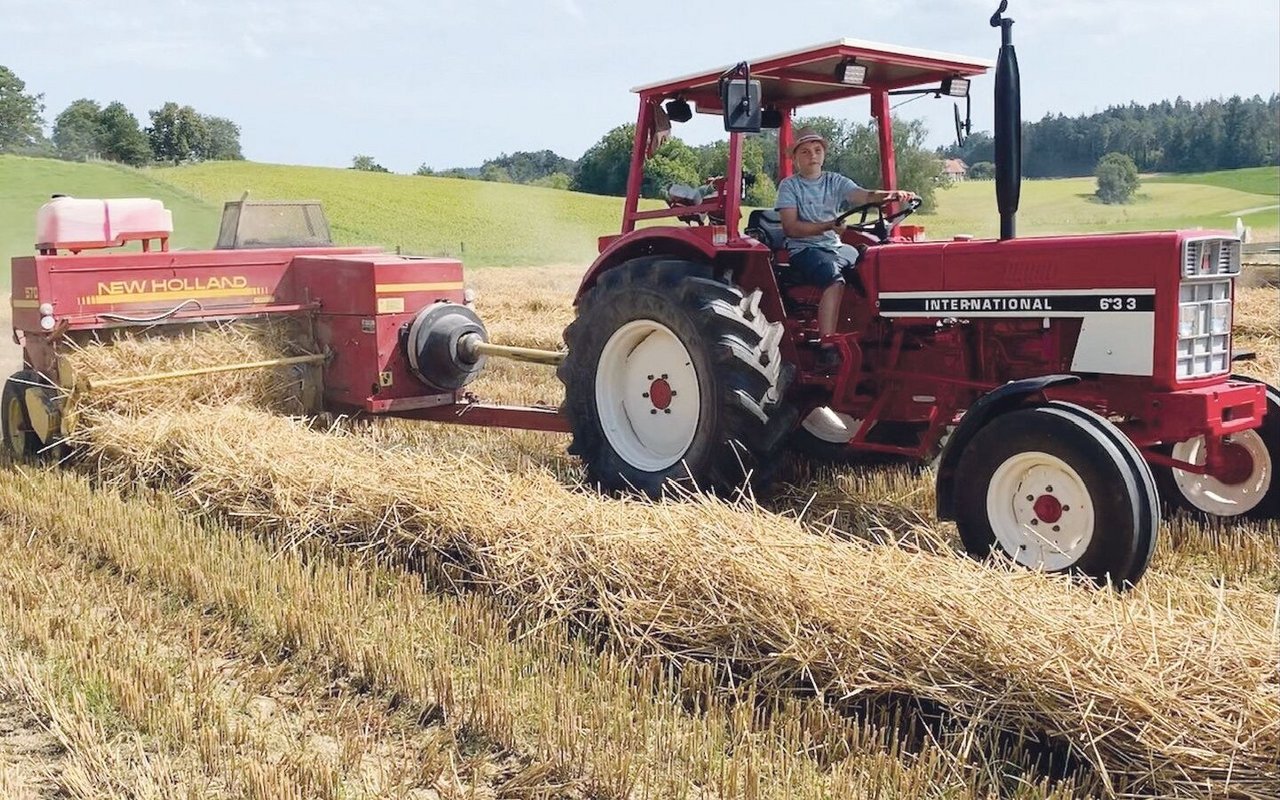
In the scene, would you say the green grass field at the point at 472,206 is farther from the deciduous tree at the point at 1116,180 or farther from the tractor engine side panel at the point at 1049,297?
the tractor engine side panel at the point at 1049,297

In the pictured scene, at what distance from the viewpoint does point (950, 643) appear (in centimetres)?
322

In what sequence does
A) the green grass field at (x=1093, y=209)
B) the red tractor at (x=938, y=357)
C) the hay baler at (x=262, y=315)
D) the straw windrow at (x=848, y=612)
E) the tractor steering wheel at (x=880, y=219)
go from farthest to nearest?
1. the green grass field at (x=1093, y=209)
2. the hay baler at (x=262, y=315)
3. the tractor steering wheel at (x=880, y=219)
4. the red tractor at (x=938, y=357)
5. the straw windrow at (x=848, y=612)

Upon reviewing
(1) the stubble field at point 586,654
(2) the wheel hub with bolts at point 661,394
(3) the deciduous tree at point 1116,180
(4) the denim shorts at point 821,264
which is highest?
(3) the deciduous tree at point 1116,180

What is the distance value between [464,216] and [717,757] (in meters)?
41.7

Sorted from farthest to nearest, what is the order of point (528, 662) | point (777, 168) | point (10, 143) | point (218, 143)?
point (218, 143) → point (10, 143) → point (777, 168) → point (528, 662)

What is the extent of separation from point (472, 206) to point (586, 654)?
142 ft

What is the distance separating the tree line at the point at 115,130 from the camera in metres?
73.5

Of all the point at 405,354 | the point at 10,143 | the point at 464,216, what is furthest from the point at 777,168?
the point at 10,143

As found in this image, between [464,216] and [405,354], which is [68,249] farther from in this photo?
[464,216]

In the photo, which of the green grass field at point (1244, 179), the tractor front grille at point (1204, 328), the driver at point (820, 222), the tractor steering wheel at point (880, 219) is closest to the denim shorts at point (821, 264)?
the driver at point (820, 222)

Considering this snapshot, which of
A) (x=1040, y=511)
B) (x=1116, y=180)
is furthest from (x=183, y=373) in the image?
(x=1116, y=180)

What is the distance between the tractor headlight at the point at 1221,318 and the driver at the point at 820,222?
1.44 meters

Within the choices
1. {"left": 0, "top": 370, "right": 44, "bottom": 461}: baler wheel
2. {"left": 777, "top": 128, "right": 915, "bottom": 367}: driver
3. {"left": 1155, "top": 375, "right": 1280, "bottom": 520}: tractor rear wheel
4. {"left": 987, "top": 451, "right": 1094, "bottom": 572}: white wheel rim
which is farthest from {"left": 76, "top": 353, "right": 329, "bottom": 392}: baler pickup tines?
{"left": 1155, "top": 375, "right": 1280, "bottom": 520}: tractor rear wheel

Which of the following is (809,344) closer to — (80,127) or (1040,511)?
(1040,511)
